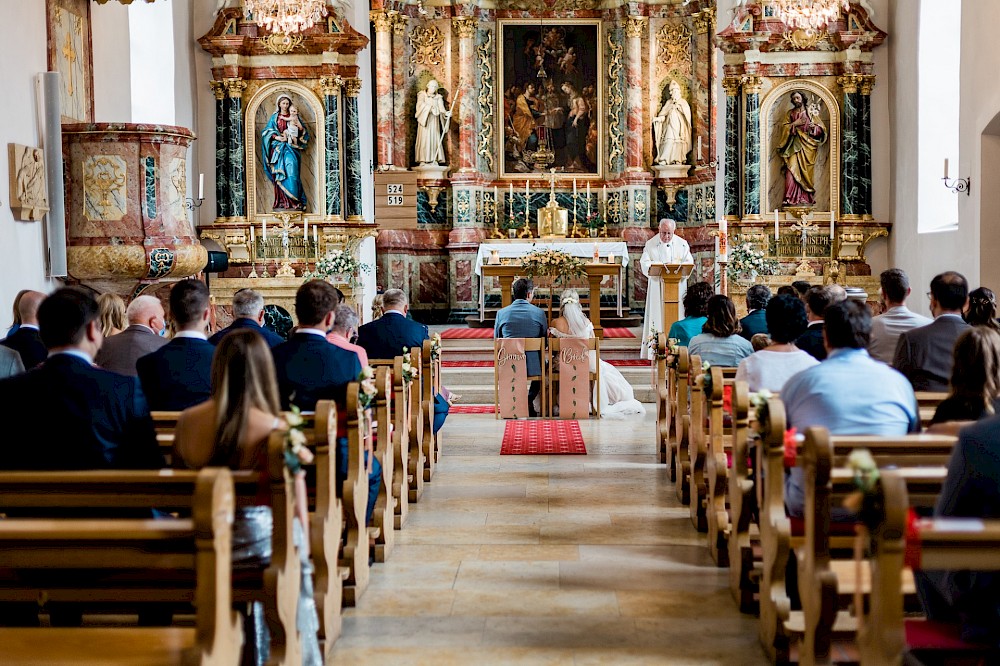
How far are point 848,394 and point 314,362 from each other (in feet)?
7.75

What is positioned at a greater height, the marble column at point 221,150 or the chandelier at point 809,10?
the chandelier at point 809,10

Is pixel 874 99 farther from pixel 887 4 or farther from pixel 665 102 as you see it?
pixel 665 102

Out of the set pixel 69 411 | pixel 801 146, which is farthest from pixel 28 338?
pixel 801 146

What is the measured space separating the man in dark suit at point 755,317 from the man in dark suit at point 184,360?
4174mm

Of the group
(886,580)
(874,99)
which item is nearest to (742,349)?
(886,580)

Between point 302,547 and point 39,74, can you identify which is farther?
point 39,74

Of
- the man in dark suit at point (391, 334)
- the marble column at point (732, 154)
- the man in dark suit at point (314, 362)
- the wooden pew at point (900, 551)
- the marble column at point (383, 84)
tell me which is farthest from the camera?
the marble column at point (383, 84)

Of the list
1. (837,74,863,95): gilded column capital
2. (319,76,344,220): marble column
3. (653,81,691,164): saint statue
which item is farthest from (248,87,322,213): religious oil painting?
(837,74,863,95): gilded column capital

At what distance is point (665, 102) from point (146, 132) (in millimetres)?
10351

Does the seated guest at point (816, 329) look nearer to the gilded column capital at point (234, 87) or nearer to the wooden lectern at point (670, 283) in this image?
the wooden lectern at point (670, 283)

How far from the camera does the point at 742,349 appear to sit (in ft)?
22.8

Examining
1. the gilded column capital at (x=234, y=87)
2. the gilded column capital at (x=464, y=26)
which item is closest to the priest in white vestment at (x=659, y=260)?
the gilded column capital at (x=234, y=87)

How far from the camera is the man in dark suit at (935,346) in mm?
5770

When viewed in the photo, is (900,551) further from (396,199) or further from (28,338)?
(396,199)
